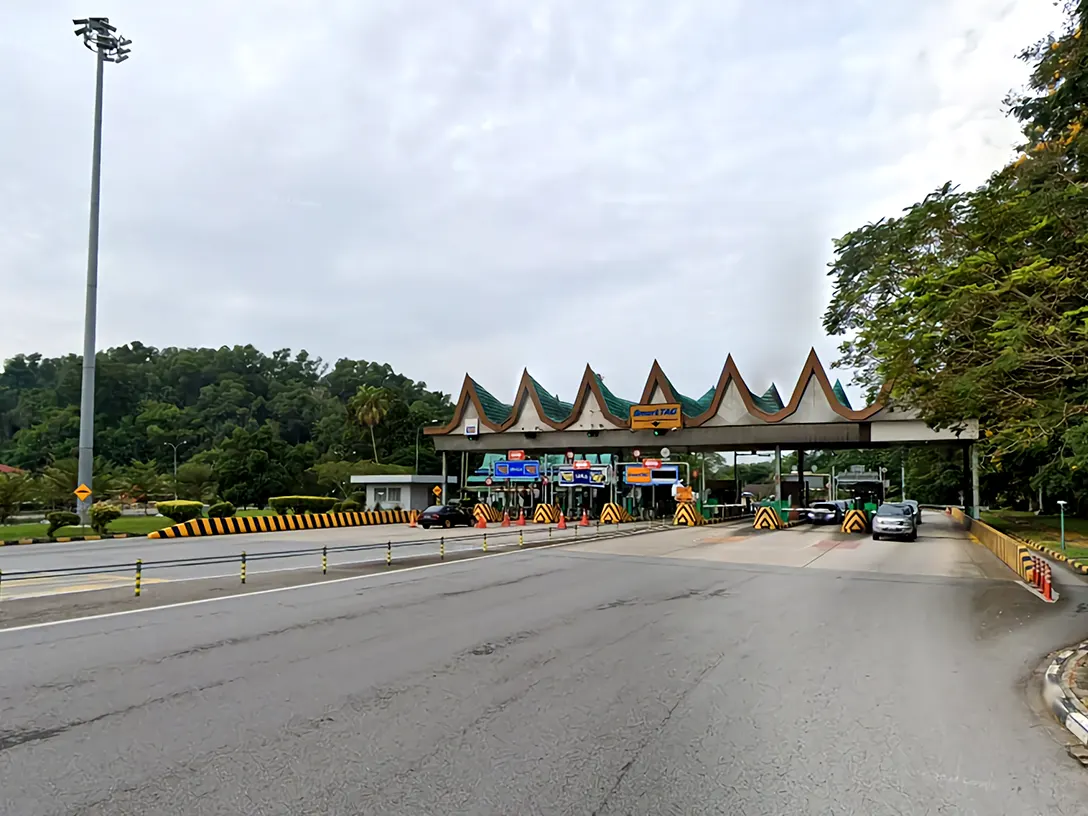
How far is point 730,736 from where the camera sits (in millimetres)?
6371

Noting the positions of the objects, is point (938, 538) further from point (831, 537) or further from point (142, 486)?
point (142, 486)

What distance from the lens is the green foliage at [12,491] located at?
3625 centimetres

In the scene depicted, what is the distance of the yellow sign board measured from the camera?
150 feet

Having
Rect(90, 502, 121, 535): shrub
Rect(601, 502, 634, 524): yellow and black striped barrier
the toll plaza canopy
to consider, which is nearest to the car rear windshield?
the toll plaza canopy

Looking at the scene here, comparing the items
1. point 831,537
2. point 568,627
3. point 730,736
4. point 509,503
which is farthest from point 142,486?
point 730,736

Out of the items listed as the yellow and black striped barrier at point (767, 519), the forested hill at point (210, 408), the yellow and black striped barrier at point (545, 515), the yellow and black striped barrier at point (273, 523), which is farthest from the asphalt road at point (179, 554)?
the forested hill at point (210, 408)

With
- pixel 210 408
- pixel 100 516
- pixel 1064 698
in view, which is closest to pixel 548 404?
pixel 100 516

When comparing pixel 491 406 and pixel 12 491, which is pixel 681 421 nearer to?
pixel 491 406

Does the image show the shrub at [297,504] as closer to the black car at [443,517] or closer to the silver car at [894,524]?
the black car at [443,517]

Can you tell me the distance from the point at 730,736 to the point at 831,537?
30.3 meters

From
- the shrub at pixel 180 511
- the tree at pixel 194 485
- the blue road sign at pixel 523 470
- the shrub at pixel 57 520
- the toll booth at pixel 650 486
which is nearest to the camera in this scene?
the shrub at pixel 57 520

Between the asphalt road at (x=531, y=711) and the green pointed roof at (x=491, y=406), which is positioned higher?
the green pointed roof at (x=491, y=406)

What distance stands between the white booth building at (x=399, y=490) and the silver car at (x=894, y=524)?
30223mm

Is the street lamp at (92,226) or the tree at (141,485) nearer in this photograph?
the street lamp at (92,226)
